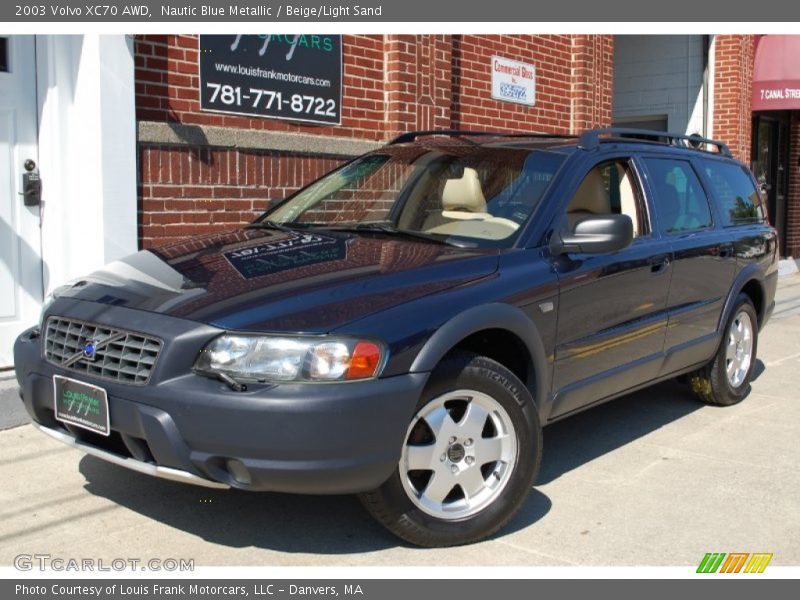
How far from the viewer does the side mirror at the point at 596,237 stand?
13.7ft

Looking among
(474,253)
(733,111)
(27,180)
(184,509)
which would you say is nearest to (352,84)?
(27,180)

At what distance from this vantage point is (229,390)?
3.26 m

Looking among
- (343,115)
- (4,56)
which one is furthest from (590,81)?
(4,56)

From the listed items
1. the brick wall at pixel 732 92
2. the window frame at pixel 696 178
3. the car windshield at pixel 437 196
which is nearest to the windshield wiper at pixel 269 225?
the car windshield at pixel 437 196

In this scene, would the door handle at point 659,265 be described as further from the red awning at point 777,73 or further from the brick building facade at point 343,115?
the red awning at point 777,73

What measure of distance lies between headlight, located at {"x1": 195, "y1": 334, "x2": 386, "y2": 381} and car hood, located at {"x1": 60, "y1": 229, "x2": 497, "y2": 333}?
0.05m

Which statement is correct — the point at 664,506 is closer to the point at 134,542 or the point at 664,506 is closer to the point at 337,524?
the point at 337,524

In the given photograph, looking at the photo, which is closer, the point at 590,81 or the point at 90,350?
the point at 90,350

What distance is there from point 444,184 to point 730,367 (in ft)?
9.18

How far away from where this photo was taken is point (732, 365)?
6340 millimetres

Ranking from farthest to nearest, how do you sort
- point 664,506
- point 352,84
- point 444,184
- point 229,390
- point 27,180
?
point 352,84, point 27,180, point 444,184, point 664,506, point 229,390

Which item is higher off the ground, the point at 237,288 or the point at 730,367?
the point at 237,288

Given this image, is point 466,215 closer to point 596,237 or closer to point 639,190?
point 596,237

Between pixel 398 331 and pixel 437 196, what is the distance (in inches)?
55.8
